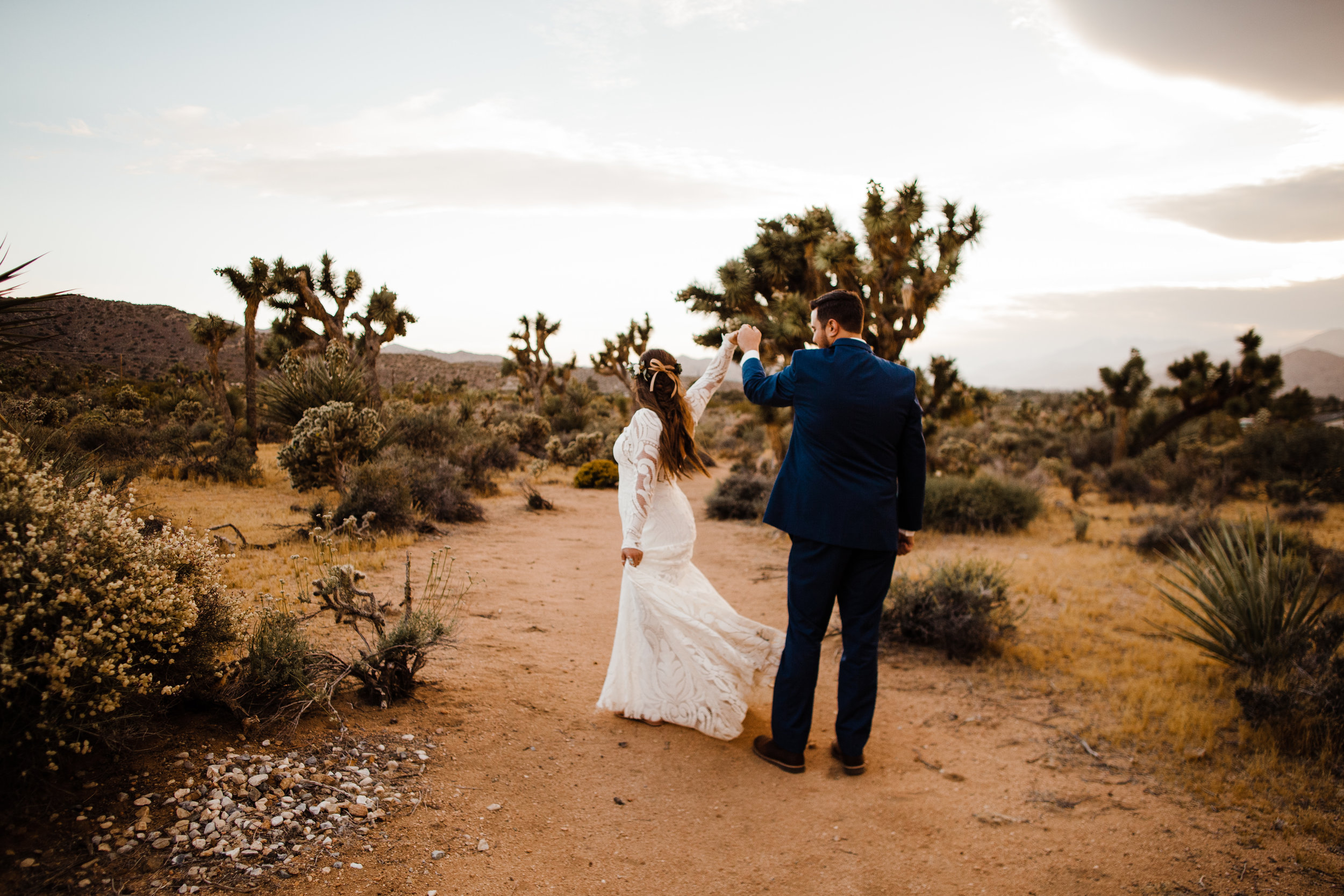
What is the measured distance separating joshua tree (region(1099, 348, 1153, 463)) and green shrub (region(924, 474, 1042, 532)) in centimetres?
878

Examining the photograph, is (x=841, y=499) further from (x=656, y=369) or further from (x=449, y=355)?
(x=449, y=355)

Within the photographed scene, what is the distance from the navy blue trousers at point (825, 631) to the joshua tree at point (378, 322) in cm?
1597

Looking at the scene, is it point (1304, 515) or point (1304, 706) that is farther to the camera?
point (1304, 515)

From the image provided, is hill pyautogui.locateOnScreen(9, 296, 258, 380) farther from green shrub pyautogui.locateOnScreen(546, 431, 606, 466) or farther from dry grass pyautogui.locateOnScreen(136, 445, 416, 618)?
dry grass pyautogui.locateOnScreen(136, 445, 416, 618)

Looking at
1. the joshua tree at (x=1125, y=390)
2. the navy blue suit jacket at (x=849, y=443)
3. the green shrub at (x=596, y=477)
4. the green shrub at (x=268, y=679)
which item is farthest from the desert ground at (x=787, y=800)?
the joshua tree at (x=1125, y=390)

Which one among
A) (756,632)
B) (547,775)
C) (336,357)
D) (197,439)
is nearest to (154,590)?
(547,775)

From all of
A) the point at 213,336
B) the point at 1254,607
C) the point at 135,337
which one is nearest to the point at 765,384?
the point at 1254,607

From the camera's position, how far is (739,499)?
12.8m

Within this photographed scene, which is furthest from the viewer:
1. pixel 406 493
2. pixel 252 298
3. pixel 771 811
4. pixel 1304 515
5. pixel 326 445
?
pixel 252 298

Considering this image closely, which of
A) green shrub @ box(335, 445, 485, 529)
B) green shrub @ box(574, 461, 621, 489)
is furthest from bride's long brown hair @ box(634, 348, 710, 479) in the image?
green shrub @ box(574, 461, 621, 489)

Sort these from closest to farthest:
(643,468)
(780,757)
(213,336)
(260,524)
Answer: (780,757)
(643,468)
(260,524)
(213,336)

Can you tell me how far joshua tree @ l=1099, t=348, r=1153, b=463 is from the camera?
18.2 m

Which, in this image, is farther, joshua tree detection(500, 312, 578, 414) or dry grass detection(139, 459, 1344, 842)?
joshua tree detection(500, 312, 578, 414)

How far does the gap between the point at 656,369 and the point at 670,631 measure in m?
1.47
